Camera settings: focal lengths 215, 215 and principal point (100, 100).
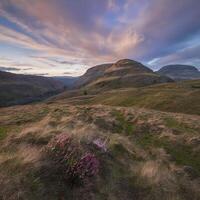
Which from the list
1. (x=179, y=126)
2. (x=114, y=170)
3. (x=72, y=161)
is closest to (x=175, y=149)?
(x=114, y=170)

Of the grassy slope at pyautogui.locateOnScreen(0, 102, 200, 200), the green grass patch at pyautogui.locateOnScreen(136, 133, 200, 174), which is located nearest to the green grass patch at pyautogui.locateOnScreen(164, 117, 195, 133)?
the grassy slope at pyautogui.locateOnScreen(0, 102, 200, 200)

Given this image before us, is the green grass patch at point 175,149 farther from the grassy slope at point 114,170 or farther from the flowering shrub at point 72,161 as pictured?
the flowering shrub at point 72,161

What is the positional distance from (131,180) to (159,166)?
1966 mm

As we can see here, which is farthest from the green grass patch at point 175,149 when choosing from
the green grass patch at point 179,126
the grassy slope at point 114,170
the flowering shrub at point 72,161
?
the flowering shrub at point 72,161

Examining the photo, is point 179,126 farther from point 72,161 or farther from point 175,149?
point 72,161

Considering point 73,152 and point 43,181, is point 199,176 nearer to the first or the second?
point 73,152

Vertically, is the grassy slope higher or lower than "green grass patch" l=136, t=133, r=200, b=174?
higher

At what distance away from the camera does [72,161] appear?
7332 mm

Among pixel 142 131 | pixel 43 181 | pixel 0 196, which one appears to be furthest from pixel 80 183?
pixel 142 131

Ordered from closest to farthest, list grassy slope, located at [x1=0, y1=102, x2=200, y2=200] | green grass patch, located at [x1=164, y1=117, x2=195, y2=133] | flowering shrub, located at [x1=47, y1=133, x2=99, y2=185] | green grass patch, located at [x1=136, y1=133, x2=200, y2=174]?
grassy slope, located at [x1=0, y1=102, x2=200, y2=200] → flowering shrub, located at [x1=47, y1=133, x2=99, y2=185] → green grass patch, located at [x1=136, y1=133, x2=200, y2=174] → green grass patch, located at [x1=164, y1=117, x2=195, y2=133]

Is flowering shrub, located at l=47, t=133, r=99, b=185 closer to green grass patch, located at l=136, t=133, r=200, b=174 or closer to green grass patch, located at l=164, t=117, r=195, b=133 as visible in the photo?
green grass patch, located at l=136, t=133, r=200, b=174

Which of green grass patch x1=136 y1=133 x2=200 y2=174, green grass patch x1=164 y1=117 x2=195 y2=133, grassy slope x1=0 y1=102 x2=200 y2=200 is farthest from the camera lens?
green grass patch x1=164 y1=117 x2=195 y2=133

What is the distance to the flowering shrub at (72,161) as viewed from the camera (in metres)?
6.82

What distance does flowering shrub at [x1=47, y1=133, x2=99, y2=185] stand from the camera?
682cm
